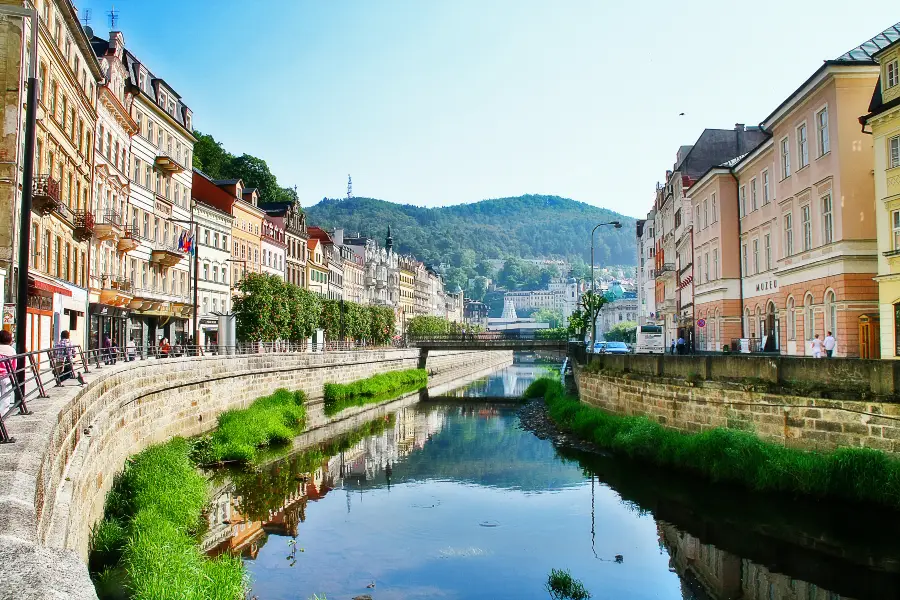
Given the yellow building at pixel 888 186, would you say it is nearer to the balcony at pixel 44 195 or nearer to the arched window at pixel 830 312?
the arched window at pixel 830 312

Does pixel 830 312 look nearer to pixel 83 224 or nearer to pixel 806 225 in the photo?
pixel 806 225

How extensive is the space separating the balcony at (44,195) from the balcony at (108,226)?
26.3 ft

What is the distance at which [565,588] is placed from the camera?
14.6m

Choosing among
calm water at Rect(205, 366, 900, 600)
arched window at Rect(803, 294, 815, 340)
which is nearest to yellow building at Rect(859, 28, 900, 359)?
arched window at Rect(803, 294, 815, 340)

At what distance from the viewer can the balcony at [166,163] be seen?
4885cm

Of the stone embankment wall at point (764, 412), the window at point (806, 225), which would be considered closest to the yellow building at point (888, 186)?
A: the window at point (806, 225)

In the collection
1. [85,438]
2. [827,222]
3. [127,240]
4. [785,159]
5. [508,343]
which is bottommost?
[85,438]

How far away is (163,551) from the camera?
13438 mm

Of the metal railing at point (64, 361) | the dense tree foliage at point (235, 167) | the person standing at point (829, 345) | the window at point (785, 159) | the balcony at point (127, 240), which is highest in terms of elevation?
the dense tree foliage at point (235, 167)

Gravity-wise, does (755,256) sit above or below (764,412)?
above

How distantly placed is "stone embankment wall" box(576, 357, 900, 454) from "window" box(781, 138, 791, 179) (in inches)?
436

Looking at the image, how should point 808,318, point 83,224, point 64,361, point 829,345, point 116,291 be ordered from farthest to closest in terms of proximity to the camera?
point 116,291 → point 83,224 → point 808,318 → point 829,345 → point 64,361

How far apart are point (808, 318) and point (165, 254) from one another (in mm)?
36353

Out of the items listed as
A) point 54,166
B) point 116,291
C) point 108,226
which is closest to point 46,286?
point 54,166
